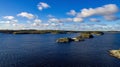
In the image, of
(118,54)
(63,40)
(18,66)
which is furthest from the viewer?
(63,40)

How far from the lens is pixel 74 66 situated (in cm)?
6009

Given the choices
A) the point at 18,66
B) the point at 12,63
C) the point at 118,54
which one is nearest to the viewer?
the point at 18,66

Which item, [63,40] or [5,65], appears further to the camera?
[63,40]

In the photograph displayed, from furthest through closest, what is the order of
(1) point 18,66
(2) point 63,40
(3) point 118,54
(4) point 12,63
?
(2) point 63,40, (3) point 118,54, (4) point 12,63, (1) point 18,66

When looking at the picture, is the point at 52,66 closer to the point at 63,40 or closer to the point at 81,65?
the point at 81,65

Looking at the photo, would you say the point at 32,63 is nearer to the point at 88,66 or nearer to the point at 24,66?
the point at 24,66

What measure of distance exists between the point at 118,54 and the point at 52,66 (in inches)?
1392

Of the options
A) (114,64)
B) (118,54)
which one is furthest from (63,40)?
(114,64)

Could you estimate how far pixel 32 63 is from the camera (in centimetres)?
6306

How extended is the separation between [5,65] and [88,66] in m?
28.1

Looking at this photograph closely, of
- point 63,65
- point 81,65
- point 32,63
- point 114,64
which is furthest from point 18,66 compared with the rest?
point 114,64

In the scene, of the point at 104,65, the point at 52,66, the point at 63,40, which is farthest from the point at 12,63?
the point at 63,40

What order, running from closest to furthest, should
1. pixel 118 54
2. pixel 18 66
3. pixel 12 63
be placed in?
1. pixel 18 66
2. pixel 12 63
3. pixel 118 54

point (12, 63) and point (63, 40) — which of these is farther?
point (63, 40)
